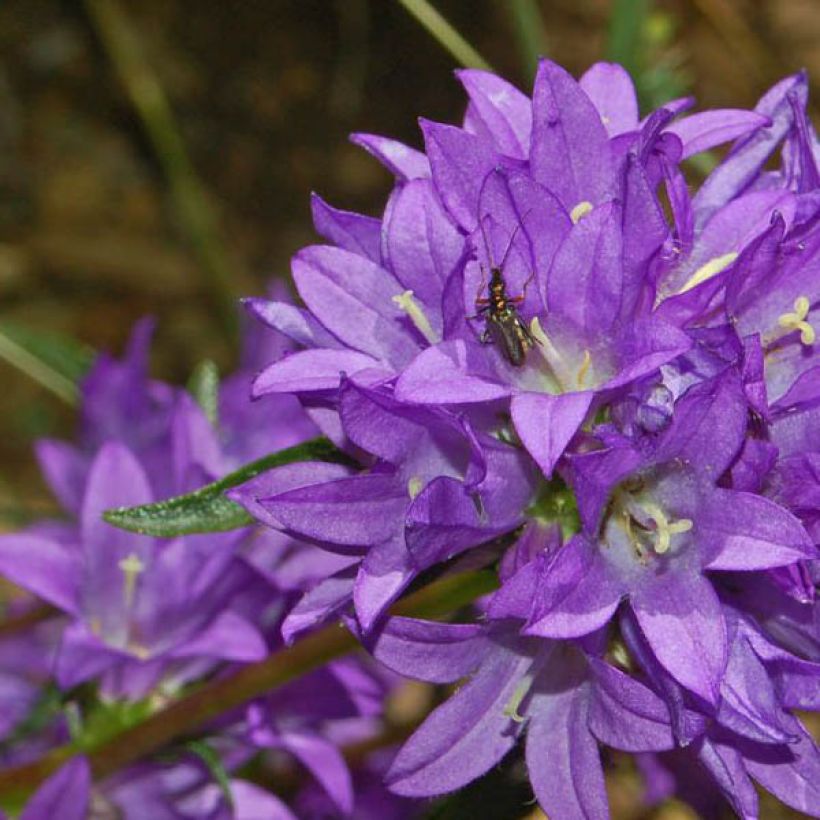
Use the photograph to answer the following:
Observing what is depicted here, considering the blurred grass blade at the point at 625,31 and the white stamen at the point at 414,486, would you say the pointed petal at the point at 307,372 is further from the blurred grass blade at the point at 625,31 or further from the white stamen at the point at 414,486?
the blurred grass blade at the point at 625,31

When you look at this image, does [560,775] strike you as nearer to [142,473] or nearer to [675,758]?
[675,758]

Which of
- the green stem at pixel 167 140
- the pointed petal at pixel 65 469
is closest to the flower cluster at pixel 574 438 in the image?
the pointed petal at pixel 65 469

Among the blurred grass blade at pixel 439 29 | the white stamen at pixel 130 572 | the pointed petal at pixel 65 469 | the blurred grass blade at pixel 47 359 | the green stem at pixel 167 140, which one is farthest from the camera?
the green stem at pixel 167 140

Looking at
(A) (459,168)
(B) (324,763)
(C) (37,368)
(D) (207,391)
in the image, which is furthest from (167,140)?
(A) (459,168)

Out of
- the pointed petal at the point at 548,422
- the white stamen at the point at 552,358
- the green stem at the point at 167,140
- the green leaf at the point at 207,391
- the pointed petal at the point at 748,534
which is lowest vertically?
the pointed petal at the point at 748,534

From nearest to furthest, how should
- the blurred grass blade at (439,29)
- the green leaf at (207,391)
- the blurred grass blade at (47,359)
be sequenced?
the green leaf at (207,391) < the blurred grass blade at (439,29) < the blurred grass blade at (47,359)

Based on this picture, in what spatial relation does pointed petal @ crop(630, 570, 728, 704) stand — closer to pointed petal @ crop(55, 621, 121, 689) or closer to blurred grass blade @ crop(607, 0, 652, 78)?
pointed petal @ crop(55, 621, 121, 689)
